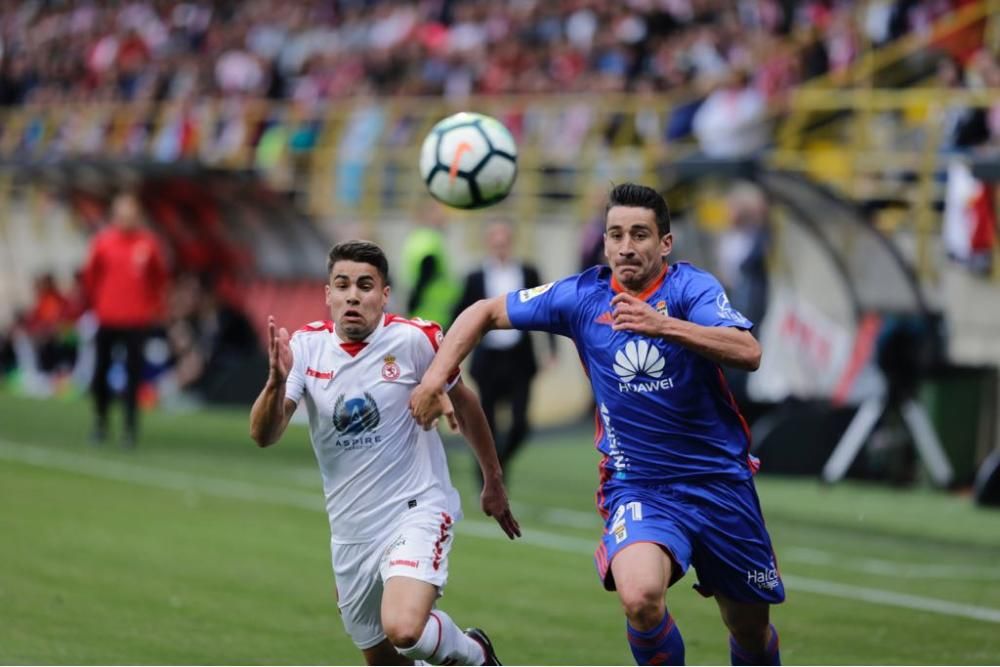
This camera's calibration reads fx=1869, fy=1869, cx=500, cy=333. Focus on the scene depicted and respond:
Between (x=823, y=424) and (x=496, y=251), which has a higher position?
(x=496, y=251)

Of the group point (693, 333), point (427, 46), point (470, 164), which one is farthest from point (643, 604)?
point (427, 46)

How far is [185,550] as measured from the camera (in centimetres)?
1170

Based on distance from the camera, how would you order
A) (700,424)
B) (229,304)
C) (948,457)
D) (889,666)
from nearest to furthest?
(700,424), (889,666), (948,457), (229,304)

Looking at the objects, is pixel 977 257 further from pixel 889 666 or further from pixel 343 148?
pixel 343 148

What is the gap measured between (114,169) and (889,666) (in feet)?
57.9

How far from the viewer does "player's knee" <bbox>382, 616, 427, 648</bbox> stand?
21.6ft

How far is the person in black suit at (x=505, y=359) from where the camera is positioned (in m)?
13.9

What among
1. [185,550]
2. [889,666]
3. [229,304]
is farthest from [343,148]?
[889,666]

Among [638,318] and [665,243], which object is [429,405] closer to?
[638,318]

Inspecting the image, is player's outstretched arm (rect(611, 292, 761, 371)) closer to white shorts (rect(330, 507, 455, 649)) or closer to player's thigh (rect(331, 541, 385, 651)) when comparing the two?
white shorts (rect(330, 507, 455, 649))

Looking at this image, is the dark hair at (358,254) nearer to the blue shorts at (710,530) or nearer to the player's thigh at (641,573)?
the blue shorts at (710,530)

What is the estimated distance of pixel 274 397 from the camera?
6.84 metres

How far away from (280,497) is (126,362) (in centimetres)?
359

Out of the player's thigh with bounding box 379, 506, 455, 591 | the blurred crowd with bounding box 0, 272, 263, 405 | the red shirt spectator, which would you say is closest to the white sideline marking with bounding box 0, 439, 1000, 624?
the red shirt spectator
